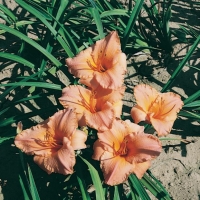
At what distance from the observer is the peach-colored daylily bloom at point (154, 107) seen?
1684mm

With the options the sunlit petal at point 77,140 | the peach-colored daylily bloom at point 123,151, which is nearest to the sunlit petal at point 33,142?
the sunlit petal at point 77,140

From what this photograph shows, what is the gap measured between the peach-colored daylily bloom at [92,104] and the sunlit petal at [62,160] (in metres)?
0.16

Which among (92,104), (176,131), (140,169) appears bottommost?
(176,131)

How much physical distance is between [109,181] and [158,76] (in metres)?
1.18

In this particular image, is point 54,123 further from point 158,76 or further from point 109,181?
point 158,76

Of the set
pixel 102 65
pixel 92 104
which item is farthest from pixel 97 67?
pixel 92 104

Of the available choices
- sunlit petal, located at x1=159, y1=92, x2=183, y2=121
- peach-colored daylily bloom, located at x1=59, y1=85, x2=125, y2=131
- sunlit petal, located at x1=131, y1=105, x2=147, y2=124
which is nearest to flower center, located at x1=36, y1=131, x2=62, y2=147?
peach-colored daylily bloom, located at x1=59, y1=85, x2=125, y2=131

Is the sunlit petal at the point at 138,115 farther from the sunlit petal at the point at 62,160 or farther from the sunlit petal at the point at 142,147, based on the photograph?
the sunlit petal at the point at 62,160

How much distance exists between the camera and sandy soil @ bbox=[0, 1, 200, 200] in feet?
6.94

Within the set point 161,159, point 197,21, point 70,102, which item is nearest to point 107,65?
point 70,102

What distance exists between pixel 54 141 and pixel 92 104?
0.25m

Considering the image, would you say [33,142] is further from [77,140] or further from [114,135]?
[114,135]

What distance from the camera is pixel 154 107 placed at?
174 cm

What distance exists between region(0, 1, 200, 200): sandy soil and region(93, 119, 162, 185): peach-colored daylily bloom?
23.8 inches
